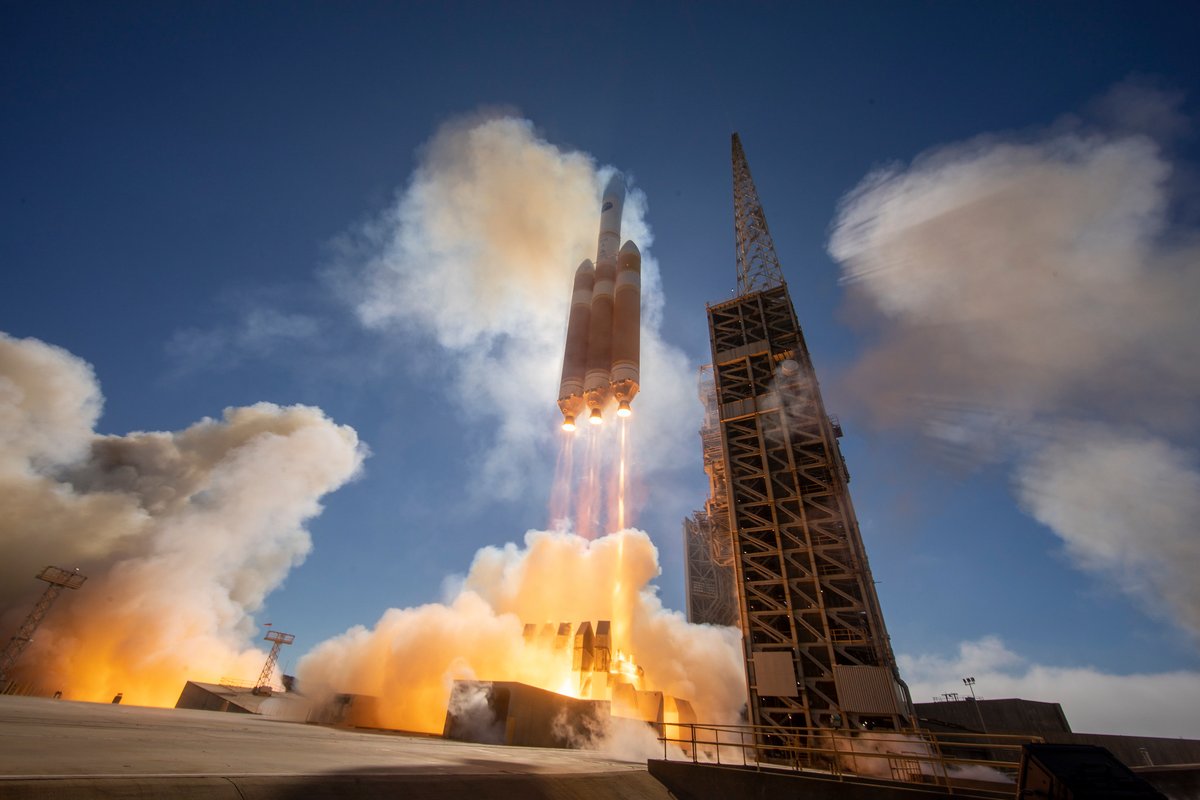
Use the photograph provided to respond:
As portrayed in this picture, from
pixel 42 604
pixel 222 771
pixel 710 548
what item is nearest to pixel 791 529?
pixel 710 548

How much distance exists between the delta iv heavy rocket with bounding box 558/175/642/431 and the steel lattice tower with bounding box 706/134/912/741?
41.1 feet

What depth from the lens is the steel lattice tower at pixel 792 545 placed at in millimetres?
25500

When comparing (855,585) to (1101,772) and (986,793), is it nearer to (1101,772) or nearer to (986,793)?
(986,793)

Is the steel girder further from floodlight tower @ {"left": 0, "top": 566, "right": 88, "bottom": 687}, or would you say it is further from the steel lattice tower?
floodlight tower @ {"left": 0, "top": 566, "right": 88, "bottom": 687}

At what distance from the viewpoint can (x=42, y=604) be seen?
42.8 metres

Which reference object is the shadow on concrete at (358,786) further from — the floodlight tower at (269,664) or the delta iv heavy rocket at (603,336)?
the floodlight tower at (269,664)

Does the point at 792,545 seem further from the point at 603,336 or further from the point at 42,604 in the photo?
the point at 42,604

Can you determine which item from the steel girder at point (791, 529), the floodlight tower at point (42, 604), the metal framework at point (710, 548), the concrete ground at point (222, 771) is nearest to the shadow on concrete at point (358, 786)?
the concrete ground at point (222, 771)

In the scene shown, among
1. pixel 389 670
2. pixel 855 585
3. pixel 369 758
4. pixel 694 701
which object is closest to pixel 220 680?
pixel 389 670

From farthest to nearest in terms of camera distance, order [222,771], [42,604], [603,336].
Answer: [42,604] → [603,336] → [222,771]

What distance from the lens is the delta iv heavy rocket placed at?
997 inches

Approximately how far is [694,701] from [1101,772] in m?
40.2

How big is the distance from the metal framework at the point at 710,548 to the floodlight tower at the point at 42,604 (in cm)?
5441

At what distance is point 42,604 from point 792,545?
61532 mm
